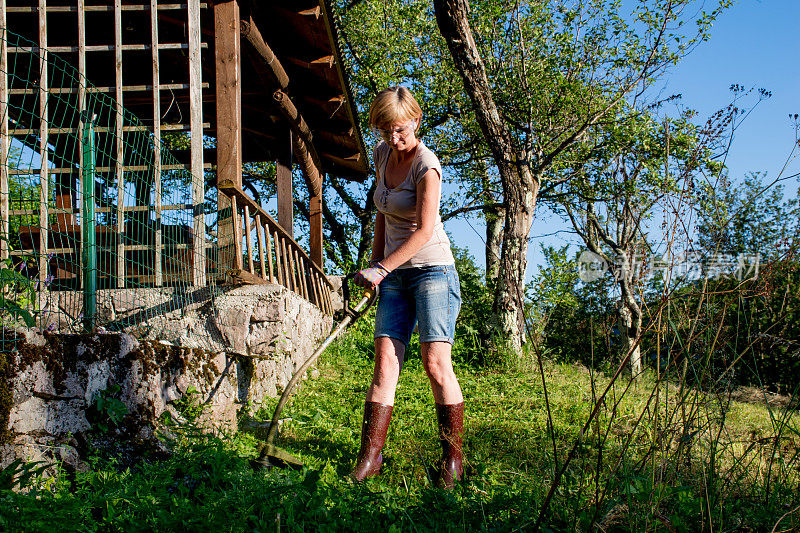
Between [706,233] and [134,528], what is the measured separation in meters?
2.18

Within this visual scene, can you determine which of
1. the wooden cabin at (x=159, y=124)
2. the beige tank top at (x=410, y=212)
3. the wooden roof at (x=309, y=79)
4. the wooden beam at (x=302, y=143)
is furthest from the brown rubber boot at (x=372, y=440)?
the wooden beam at (x=302, y=143)

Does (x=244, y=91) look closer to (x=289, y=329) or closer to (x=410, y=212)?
(x=289, y=329)

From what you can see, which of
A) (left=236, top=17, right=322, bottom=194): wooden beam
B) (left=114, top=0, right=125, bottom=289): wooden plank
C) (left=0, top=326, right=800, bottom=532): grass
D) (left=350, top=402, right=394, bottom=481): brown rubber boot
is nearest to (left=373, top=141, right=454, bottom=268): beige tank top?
(left=350, top=402, right=394, bottom=481): brown rubber boot

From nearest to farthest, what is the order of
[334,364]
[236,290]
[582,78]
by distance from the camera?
[236,290] → [334,364] → [582,78]

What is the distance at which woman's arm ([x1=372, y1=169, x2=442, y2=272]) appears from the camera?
2.88m

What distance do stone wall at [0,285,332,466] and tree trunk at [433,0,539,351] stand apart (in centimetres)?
275

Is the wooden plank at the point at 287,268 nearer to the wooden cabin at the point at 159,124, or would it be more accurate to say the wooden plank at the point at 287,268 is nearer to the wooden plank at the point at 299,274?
the wooden cabin at the point at 159,124

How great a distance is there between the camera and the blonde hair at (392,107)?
288 centimetres

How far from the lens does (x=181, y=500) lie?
2.25 meters

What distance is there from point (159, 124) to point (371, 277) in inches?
117

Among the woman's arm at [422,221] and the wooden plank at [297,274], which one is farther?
the wooden plank at [297,274]

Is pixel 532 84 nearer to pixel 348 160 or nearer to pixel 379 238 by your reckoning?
pixel 348 160

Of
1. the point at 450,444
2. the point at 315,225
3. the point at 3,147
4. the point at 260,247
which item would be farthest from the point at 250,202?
the point at 315,225

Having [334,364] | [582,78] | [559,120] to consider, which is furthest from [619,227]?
[334,364]
